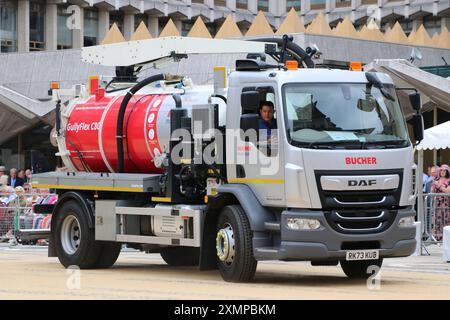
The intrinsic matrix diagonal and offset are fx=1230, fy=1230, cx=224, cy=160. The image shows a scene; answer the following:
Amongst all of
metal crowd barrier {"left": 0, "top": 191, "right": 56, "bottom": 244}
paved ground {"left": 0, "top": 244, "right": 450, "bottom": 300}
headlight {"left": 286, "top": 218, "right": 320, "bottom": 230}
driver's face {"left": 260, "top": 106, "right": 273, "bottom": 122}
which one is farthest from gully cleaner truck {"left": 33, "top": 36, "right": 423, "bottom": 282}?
metal crowd barrier {"left": 0, "top": 191, "right": 56, "bottom": 244}

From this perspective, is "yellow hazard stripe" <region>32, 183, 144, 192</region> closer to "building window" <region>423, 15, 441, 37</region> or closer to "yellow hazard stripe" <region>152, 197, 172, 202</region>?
"yellow hazard stripe" <region>152, 197, 172, 202</region>

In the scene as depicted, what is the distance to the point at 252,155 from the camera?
637 inches

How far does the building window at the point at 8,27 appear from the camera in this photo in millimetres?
75812

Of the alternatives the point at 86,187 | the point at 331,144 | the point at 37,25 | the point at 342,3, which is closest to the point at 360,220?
the point at 331,144

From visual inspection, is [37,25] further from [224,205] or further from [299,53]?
[224,205]

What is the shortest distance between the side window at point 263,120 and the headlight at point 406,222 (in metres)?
1.91

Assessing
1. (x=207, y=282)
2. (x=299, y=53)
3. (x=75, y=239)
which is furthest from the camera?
(x=75, y=239)

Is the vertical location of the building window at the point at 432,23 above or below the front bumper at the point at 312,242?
above

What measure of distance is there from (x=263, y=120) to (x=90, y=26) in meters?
67.3

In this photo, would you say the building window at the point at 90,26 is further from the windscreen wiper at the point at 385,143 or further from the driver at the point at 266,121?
the windscreen wiper at the point at 385,143

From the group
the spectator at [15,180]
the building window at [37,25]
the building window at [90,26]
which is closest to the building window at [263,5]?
the building window at [90,26]

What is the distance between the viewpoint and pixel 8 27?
76.0m

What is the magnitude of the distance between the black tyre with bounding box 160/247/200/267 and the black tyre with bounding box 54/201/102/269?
1.44 meters
